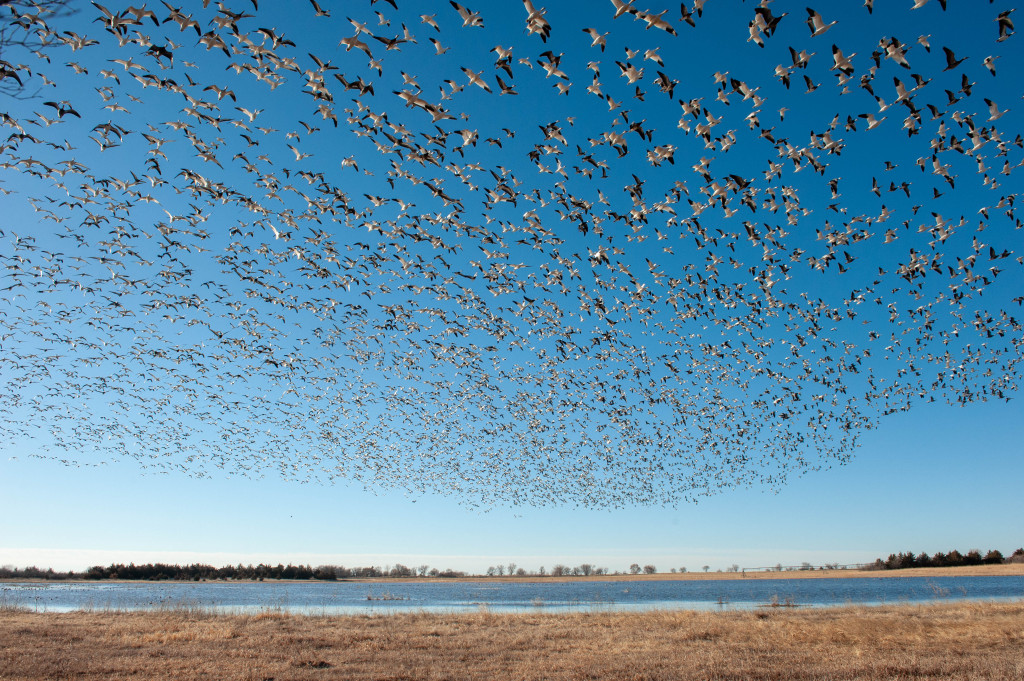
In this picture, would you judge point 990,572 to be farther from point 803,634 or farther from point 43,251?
point 43,251

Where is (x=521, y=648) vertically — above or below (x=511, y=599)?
above

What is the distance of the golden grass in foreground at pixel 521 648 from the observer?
633 inches

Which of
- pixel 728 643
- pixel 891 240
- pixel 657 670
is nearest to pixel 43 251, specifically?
pixel 657 670

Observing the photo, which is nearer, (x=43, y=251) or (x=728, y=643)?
(x=43, y=251)

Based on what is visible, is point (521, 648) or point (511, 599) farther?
point (511, 599)

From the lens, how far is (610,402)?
87.4 feet

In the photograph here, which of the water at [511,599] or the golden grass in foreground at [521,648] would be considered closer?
the golden grass in foreground at [521,648]

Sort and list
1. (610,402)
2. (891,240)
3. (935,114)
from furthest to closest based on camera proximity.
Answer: (610,402) → (891,240) → (935,114)

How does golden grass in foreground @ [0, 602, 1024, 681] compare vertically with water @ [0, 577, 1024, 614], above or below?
above

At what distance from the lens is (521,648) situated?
22094mm

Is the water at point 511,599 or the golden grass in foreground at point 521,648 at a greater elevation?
the golden grass in foreground at point 521,648

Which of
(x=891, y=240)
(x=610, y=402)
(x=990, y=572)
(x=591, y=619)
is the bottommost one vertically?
(x=990, y=572)

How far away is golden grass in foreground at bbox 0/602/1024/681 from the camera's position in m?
16.1

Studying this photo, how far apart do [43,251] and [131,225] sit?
3.42 metres
